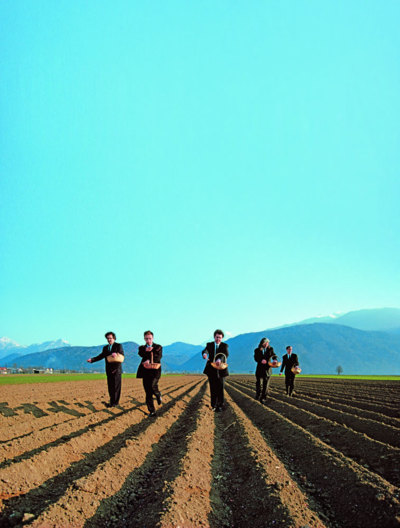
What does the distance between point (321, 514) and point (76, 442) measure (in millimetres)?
3627

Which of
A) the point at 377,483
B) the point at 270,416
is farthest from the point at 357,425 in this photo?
the point at 377,483

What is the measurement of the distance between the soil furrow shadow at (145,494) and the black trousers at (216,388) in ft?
12.2

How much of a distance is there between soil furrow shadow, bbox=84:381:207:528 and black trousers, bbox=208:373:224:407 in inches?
147

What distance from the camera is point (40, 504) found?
3.46 m

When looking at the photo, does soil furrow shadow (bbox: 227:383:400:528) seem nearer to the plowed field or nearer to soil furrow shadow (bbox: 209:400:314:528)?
the plowed field

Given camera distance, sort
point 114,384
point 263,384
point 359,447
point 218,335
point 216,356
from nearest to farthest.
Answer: point 359,447
point 218,335
point 216,356
point 114,384
point 263,384

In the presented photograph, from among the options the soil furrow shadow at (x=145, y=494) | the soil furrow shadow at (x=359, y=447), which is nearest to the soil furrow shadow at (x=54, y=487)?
the soil furrow shadow at (x=145, y=494)

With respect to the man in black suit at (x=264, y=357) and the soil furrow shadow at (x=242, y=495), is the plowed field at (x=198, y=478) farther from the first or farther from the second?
the man in black suit at (x=264, y=357)

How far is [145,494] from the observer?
390 centimetres

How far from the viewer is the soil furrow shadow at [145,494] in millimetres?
3229

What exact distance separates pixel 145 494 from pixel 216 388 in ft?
20.6

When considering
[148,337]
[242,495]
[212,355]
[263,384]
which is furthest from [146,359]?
[242,495]

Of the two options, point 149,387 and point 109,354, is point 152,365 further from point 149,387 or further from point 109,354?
point 109,354

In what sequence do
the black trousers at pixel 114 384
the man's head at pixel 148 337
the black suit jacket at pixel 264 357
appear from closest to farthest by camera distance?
the man's head at pixel 148 337 < the black trousers at pixel 114 384 < the black suit jacket at pixel 264 357
